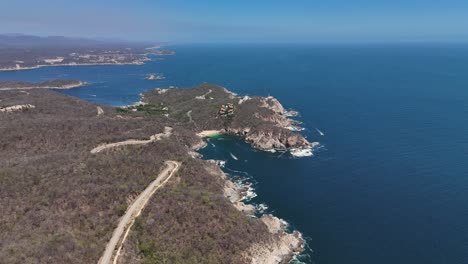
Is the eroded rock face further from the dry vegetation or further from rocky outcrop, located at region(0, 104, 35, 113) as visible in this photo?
rocky outcrop, located at region(0, 104, 35, 113)

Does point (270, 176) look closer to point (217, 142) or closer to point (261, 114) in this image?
point (217, 142)

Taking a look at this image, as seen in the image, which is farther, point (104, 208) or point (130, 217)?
point (104, 208)

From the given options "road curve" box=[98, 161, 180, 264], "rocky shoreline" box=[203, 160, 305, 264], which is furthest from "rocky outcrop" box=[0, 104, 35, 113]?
"rocky shoreline" box=[203, 160, 305, 264]

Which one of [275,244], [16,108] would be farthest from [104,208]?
[16,108]

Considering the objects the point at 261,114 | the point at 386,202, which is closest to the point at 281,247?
the point at 386,202

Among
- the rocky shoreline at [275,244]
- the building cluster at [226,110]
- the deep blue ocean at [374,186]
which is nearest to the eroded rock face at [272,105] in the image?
the building cluster at [226,110]

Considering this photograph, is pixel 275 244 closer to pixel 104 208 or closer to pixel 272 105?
pixel 104 208

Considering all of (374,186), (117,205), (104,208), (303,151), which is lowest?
(303,151)
